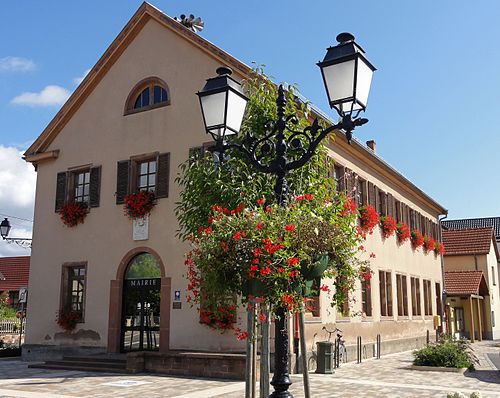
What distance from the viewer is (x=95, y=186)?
730 inches

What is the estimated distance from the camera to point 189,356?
46.4ft

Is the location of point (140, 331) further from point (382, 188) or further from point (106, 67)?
point (382, 188)

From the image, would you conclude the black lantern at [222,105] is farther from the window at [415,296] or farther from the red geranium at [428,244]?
the red geranium at [428,244]

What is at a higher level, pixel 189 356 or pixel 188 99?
pixel 188 99

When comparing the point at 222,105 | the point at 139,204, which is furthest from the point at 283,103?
the point at 139,204

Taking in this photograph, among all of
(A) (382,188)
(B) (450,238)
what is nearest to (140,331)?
(A) (382,188)

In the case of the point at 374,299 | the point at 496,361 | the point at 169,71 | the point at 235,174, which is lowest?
the point at 496,361

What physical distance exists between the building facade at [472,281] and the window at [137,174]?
64.4 feet

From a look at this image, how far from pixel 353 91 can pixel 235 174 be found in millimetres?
3641

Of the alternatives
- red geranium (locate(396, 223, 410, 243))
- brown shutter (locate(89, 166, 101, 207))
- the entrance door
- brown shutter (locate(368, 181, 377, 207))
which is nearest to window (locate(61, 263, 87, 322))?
the entrance door

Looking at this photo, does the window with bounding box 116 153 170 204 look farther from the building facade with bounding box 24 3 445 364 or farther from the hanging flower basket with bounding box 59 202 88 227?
the hanging flower basket with bounding box 59 202 88 227

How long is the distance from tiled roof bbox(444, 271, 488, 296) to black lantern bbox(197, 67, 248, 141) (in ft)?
87.4

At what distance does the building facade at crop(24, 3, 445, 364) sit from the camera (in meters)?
16.7

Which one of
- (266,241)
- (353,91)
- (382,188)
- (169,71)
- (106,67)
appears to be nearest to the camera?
(266,241)
